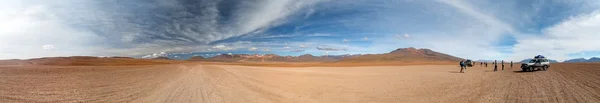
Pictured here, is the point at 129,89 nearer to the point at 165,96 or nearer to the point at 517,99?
the point at 165,96

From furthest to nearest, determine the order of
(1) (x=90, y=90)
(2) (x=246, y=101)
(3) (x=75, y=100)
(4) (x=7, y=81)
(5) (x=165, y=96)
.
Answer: (4) (x=7, y=81) < (1) (x=90, y=90) < (5) (x=165, y=96) < (2) (x=246, y=101) < (3) (x=75, y=100)

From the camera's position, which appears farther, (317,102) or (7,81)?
(7,81)

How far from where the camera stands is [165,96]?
12781 mm

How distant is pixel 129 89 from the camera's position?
14.7 meters

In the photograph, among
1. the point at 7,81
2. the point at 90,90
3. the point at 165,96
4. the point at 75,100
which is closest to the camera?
the point at 75,100

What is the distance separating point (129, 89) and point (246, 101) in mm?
6604

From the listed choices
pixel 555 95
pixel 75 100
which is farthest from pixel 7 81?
pixel 555 95

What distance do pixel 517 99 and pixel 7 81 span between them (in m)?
23.4

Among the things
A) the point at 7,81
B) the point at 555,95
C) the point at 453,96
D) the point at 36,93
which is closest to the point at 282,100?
the point at 453,96

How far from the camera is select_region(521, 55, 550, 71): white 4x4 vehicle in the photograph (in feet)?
121

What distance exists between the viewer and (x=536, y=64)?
1464 inches

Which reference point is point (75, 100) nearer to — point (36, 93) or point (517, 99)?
point (36, 93)

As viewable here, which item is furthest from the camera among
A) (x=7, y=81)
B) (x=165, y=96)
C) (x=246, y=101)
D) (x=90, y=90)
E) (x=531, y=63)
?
(x=531, y=63)

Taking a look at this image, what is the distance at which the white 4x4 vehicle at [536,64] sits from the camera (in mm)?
36731
